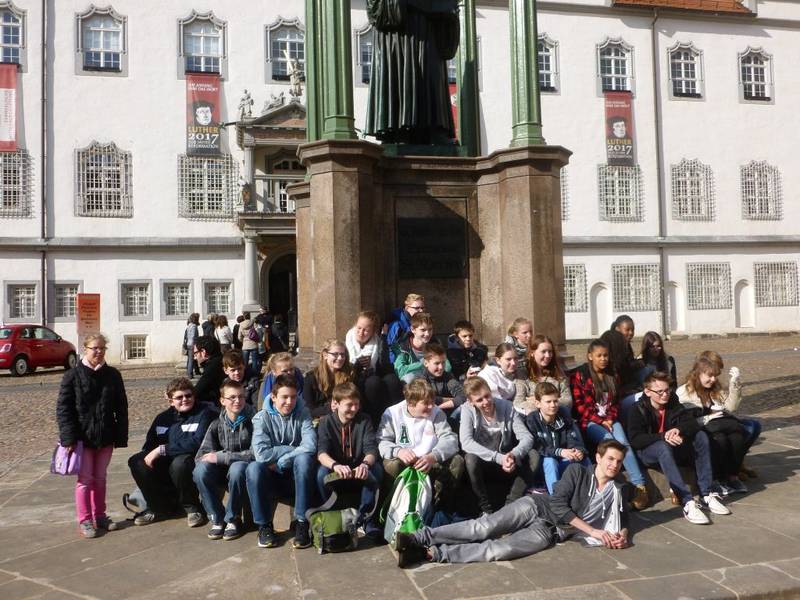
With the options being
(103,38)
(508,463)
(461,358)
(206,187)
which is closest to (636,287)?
(206,187)

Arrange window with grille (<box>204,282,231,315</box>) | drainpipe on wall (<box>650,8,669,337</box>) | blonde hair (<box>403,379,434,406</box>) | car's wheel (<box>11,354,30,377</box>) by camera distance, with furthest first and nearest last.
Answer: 1. drainpipe on wall (<box>650,8,669,337</box>)
2. window with grille (<box>204,282,231,315</box>)
3. car's wheel (<box>11,354,30,377</box>)
4. blonde hair (<box>403,379,434,406</box>)

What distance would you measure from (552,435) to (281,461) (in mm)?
1889

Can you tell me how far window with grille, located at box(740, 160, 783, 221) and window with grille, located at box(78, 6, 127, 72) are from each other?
76.1 ft

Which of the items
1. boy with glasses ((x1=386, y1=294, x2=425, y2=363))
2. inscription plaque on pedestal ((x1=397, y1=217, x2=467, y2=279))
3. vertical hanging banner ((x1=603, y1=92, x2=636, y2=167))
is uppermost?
vertical hanging banner ((x1=603, y1=92, x2=636, y2=167))

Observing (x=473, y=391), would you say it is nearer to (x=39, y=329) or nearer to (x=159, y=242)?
(x=39, y=329)

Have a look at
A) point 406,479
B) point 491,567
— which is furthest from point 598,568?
point 406,479

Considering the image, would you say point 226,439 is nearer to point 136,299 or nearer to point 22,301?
point 136,299

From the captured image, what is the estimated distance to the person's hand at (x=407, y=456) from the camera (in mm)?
4668

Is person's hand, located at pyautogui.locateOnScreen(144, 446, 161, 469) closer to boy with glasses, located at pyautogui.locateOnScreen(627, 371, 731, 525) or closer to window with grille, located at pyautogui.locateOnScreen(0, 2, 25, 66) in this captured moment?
boy with glasses, located at pyautogui.locateOnScreen(627, 371, 731, 525)

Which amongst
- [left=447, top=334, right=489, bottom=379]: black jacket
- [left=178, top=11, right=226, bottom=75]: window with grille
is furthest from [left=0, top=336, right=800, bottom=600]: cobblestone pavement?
[left=178, top=11, right=226, bottom=75]: window with grille

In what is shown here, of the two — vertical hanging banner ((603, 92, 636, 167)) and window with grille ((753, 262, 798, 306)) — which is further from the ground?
vertical hanging banner ((603, 92, 636, 167))

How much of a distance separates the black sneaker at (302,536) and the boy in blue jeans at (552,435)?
1659mm

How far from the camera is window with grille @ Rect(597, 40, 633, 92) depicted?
2730 centimetres

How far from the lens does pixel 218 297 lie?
24281 mm
